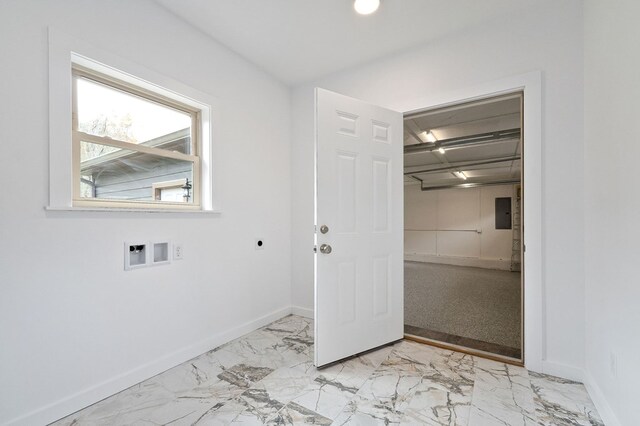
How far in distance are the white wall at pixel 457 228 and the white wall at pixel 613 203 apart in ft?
21.7

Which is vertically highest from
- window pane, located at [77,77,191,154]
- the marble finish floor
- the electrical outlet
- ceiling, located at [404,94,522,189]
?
ceiling, located at [404,94,522,189]

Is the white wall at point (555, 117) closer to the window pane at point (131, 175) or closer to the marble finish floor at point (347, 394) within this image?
the marble finish floor at point (347, 394)

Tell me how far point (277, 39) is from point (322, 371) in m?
2.81

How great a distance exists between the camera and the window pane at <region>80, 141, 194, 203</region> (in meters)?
1.84

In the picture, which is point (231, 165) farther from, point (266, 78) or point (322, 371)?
point (322, 371)

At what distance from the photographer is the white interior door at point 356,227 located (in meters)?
2.16

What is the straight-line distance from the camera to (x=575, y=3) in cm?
193

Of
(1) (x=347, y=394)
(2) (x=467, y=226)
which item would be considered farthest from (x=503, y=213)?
(1) (x=347, y=394)

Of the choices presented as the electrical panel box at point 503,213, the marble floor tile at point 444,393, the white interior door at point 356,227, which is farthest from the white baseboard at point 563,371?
the electrical panel box at point 503,213

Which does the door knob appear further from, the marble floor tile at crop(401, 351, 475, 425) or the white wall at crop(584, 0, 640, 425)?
the white wall at crop(584, 0, 640, 425)

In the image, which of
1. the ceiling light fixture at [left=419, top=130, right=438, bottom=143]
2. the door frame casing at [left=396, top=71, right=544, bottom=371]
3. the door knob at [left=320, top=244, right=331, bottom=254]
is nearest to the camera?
the door frame casing at [left=396, top=71, right=544, bottom=371]

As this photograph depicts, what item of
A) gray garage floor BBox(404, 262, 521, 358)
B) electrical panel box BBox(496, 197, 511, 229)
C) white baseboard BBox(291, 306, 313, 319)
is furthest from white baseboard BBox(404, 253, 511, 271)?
white baseboard BBox(291, 306, 313, 319)

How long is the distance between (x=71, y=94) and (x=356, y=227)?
2131 mm

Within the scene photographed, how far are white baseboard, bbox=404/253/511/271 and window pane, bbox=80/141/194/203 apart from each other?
7.88 m
